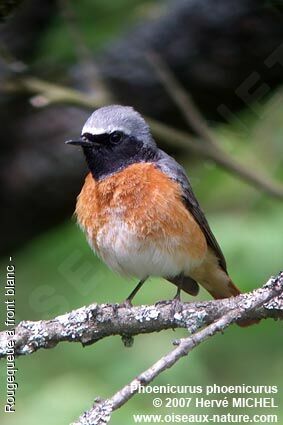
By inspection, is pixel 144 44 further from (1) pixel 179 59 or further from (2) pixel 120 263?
(2) pixel 120 263

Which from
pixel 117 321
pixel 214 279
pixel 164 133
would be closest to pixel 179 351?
pixel 117 321

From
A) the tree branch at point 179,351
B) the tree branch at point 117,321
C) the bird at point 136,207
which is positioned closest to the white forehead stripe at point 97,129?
the bird at point 136,207

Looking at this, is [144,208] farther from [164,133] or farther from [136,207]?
[164,133]

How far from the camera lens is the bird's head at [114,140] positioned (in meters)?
5.75

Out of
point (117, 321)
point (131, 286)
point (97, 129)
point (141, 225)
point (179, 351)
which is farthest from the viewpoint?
point (131, 286)

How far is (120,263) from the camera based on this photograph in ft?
18.9

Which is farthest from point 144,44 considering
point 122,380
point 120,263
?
point 122,380

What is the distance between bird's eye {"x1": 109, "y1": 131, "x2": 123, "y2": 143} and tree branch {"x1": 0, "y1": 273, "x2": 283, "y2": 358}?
1274 millimetres

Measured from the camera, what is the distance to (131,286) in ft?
21.0

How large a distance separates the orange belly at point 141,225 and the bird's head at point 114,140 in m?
0.09

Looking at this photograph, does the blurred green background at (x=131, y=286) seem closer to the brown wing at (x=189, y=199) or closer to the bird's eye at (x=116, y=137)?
the brown wing at (x=189, y=199)

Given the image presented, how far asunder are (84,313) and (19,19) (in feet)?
11.6

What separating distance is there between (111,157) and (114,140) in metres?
0.11

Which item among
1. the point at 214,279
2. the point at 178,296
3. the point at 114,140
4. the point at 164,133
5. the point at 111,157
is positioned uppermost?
the point at 164,133
